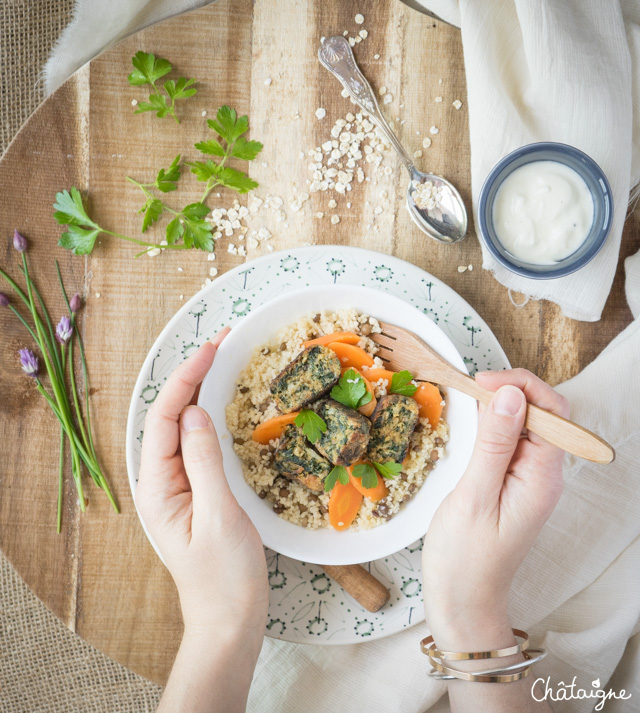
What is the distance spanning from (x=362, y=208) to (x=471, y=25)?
662 mm

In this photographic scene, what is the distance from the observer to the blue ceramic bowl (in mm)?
1862

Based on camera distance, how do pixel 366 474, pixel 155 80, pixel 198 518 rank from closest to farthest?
pixel 198 518 < pixel 366 474 < pixel 155 80

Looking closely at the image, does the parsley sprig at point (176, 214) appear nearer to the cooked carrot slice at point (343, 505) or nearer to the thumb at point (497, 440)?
the cooked carrot slice at point (343, 505)

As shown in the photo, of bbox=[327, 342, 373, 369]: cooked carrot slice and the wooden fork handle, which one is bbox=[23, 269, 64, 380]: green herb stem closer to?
bbox=[327, 342, 373, 369]: cooked carrot slice

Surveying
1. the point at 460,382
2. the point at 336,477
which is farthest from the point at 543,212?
the point at 336,477

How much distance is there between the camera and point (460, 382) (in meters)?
1.75

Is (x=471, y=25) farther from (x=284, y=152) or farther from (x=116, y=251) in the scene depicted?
(x=116, y=251)

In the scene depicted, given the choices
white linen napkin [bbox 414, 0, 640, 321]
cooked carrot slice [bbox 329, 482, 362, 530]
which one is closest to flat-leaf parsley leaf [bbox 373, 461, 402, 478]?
cooked carrot slice [bbox 329, 482, 362, 530]

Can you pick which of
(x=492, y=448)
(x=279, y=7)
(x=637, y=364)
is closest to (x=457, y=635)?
(x=492, y=448)

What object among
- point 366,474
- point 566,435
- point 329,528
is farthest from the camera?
point 329,528

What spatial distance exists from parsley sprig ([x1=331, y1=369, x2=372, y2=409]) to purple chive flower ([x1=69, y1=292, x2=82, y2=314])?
0.95 m

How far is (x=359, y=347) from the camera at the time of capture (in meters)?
1.86

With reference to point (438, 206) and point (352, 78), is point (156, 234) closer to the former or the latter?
point (352, 78)

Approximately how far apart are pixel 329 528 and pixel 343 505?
3.9 inches
